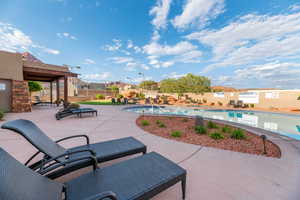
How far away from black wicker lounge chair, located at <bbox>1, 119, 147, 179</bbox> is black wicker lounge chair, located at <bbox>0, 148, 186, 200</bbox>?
0.87 feet

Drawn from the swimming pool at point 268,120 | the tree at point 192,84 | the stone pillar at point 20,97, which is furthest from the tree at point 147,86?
the stone pillar at point 20,97

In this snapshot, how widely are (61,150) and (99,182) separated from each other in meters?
1.26

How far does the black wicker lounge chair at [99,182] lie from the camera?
906 mm

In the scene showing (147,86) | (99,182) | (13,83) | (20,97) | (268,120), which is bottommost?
(268,120)

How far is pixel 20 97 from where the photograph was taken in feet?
24.9

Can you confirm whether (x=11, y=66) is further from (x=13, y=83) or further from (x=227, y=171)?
(x=227, y=171)

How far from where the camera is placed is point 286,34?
846 cm

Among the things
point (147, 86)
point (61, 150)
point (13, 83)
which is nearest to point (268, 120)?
point (61, 150)

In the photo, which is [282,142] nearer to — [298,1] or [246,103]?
[298,1]

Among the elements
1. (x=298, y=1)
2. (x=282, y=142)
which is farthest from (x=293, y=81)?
(x=282, y=142)

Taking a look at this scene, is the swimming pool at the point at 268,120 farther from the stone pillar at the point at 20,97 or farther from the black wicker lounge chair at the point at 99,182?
the stone pillar at the point at 20,97

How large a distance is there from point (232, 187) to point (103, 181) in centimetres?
181

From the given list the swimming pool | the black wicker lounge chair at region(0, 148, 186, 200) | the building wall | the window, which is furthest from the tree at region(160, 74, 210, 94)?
the black wicker lounge chair at region(0, 148, 186, 200)

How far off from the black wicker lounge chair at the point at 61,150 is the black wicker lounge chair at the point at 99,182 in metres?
0.26
